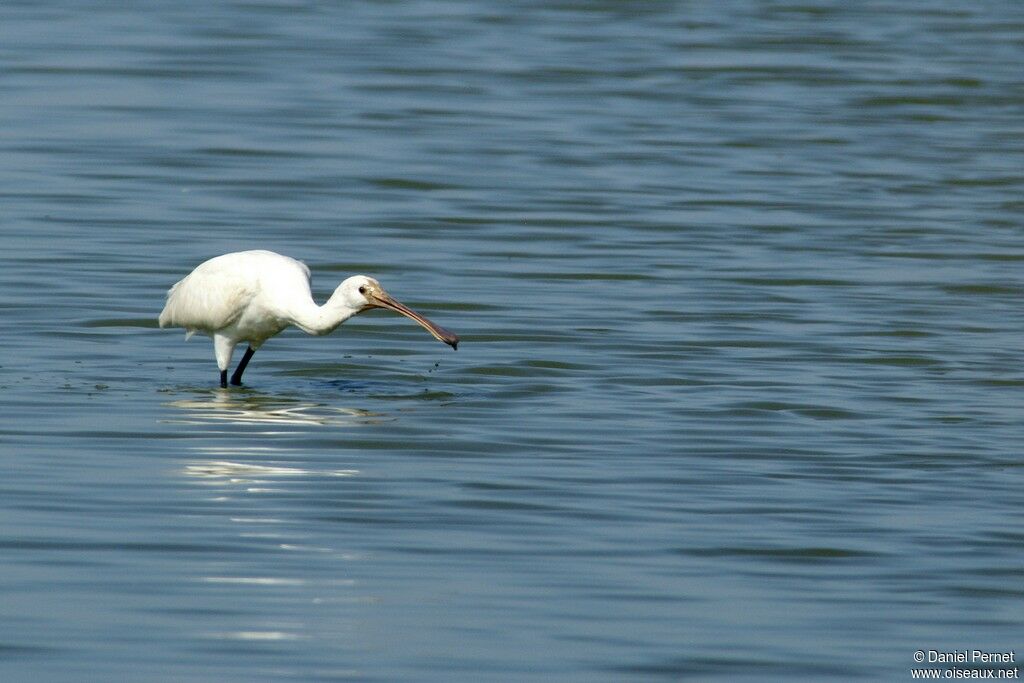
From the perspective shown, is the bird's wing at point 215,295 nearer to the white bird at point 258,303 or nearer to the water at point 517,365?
the white bird at point 258,303

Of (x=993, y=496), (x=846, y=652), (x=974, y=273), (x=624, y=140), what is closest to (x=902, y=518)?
(x=993, y=496)

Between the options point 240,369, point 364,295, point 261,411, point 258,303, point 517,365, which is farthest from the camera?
point 517,365

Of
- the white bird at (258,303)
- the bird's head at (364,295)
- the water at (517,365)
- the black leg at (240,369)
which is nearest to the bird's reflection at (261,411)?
the water at (517,365)

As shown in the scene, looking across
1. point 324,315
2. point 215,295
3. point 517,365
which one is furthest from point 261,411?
point 517,365

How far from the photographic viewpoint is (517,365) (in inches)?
541

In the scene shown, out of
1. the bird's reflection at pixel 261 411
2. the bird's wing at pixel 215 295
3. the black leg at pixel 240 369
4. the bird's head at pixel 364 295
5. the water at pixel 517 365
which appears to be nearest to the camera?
the water at pixel 517 365

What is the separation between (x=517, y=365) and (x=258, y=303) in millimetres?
1777

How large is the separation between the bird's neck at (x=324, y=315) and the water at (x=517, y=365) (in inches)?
16.2

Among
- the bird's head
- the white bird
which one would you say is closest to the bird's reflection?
the white bird

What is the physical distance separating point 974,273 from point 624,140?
20.4 feet

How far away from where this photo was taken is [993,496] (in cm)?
1045

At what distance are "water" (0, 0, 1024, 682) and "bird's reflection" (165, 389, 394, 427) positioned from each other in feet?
0.13

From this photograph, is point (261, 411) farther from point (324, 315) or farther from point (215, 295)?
point (215, 295)

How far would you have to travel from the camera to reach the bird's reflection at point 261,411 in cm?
1175
